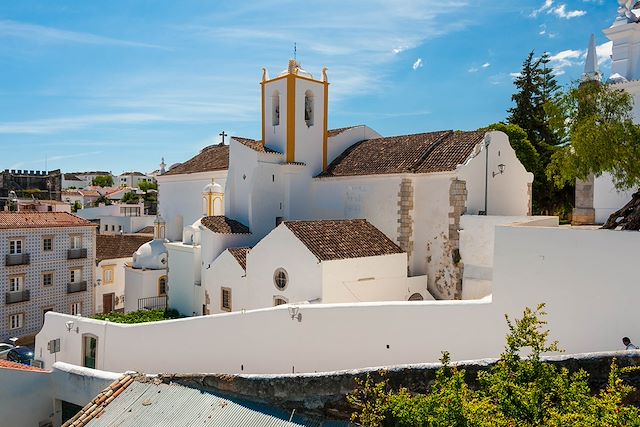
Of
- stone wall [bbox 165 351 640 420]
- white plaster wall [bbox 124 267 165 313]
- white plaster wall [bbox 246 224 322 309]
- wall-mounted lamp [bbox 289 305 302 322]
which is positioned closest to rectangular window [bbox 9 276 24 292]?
white plaster wall [bbox 124 267 165 313]

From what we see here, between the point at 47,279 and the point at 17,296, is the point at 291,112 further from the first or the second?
the point at 17,296

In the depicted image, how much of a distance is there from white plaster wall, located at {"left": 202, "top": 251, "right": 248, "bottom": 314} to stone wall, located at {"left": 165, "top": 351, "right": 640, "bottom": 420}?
6.00m

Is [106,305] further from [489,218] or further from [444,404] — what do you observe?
[444,404]

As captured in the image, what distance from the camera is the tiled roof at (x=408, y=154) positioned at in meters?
17.3

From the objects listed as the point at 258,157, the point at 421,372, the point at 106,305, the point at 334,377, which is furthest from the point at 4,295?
the point at 421,372

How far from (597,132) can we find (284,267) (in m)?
9.20

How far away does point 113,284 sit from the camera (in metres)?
32.1

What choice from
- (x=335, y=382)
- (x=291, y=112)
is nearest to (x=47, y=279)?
(x=291, y=112)

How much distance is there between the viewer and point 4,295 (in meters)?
24.6

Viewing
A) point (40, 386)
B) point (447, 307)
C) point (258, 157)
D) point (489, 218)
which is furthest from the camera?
point (258, 157)

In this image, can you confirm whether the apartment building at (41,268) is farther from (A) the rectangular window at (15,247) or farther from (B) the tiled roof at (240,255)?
(B) the tiled roof at (240,255)

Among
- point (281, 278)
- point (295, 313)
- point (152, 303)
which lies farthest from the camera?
point (152, 303)

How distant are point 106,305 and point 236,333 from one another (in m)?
22.2

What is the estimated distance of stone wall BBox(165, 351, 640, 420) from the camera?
23.7 ft
